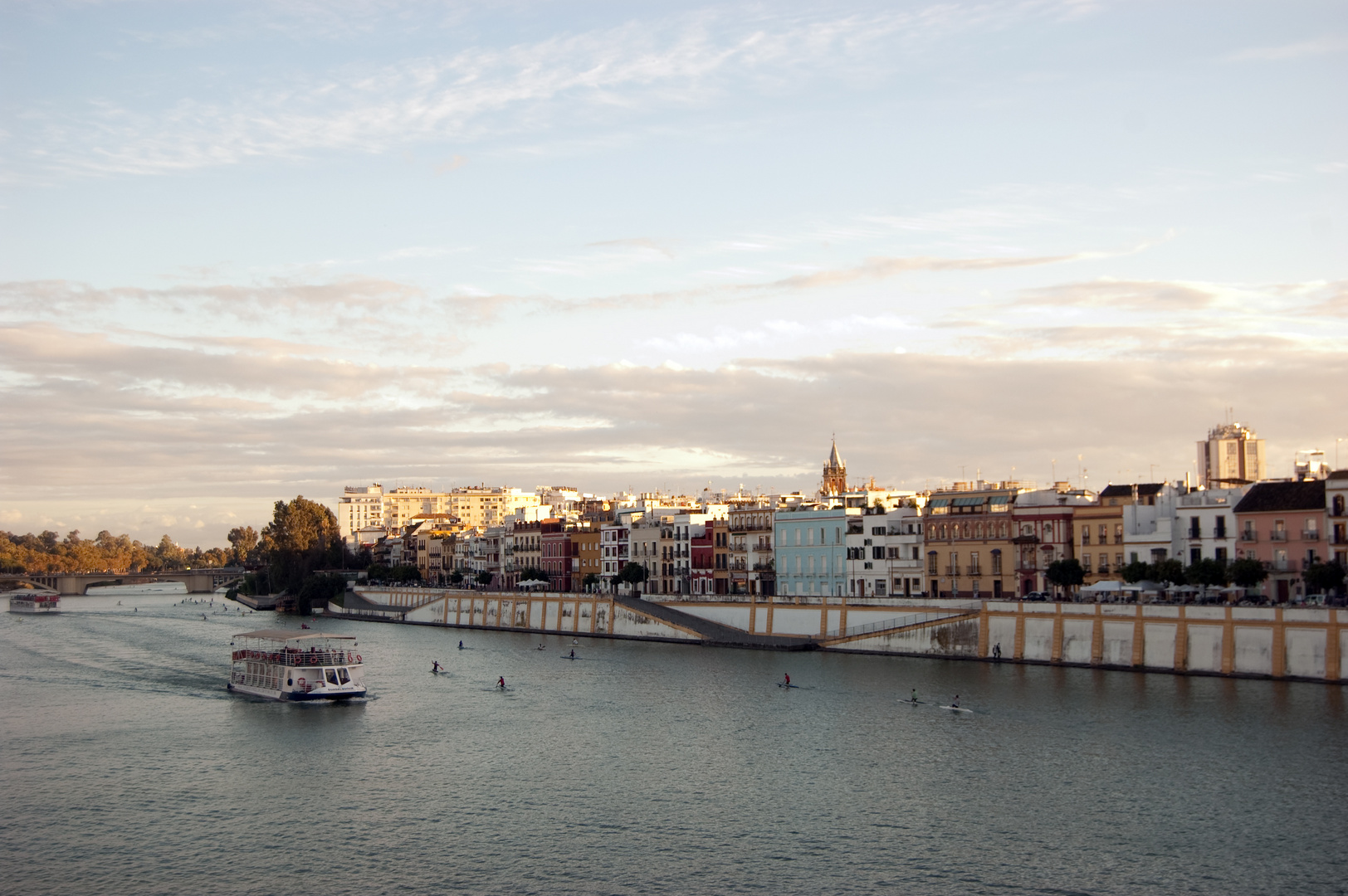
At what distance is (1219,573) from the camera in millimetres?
87062

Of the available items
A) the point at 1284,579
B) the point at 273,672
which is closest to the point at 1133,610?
the point at 1284,579

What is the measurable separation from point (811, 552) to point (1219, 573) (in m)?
44.9

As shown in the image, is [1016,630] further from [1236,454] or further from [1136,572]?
[1236,454]

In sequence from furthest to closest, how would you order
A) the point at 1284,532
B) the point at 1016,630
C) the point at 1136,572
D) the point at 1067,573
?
the point at 1067,573
the point at 1136,572
the point at 1016,630
the point at 1284,532

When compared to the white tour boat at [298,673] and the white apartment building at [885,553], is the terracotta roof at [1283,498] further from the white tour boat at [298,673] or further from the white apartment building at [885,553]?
the white tour boat at [298,673]

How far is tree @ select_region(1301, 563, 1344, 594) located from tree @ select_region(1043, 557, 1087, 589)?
719 inches

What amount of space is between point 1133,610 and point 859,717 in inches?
976

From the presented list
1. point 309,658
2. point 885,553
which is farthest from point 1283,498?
point 309,658

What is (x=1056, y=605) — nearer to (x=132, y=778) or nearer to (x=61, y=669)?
(x=132, y=778)

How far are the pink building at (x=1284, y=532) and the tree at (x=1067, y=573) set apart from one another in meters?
11.5

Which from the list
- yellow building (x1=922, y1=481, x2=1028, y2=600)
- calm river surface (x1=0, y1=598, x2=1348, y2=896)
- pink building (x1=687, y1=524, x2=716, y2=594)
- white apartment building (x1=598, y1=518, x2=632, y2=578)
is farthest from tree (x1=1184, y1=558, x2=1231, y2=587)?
white apartment building (x1=598, y1=518, x2=632, y2=578)

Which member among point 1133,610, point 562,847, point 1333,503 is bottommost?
point 562,847

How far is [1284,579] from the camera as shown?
88.1 m

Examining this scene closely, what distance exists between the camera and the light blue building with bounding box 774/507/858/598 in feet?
402
